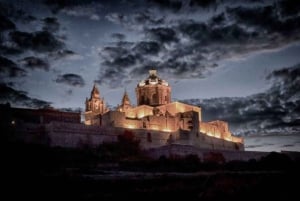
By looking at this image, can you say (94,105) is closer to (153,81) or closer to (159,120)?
(153,81)

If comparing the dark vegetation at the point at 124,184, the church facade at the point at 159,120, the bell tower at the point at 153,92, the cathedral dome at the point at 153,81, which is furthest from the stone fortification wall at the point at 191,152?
the cathedral dome at the point at 153,81

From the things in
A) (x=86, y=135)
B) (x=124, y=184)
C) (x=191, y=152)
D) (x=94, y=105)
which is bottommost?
(x=124, y=184)

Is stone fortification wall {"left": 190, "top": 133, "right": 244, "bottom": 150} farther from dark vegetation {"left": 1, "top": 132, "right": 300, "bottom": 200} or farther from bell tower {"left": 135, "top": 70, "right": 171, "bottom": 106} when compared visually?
dark vegetation {"left": 1, "top": 132, "right": 300, "bottom": 200}

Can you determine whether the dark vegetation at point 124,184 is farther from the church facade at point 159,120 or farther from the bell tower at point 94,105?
the bell tower at point 94,105

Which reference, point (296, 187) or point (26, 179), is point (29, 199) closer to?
point (26, 179)

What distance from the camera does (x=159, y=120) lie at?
52.1 meters

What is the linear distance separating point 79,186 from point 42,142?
21083mm

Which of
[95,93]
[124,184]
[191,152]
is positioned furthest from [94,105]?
[124,184]

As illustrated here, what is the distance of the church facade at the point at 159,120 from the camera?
160ft

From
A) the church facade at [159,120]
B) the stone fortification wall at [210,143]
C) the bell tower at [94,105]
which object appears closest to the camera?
the church facade at [159,120]

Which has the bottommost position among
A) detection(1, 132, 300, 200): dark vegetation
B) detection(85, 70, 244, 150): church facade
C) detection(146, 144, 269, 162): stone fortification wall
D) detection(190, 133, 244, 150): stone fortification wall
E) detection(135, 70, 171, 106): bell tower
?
detection(1, 132, 300, 200): dark vegetation

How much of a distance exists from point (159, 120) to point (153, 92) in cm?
978

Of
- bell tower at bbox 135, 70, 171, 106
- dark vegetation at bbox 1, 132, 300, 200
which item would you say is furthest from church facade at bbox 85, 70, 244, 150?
dark vegetation at bbox 1, 132, 300, 200

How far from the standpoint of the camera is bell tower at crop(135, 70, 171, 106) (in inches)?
2384
